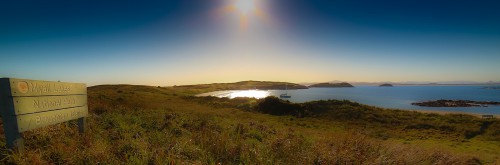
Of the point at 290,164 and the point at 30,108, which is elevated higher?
the point at 30,108

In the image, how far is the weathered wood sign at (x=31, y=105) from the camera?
15.8ft

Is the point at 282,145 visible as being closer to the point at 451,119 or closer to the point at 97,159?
the point at 97,159

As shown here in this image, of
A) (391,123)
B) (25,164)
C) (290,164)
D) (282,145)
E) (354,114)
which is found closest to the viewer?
(25,164)

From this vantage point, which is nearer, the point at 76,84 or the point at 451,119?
the point at 76,84

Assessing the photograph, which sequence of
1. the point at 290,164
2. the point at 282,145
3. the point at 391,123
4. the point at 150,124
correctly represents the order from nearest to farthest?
the point at 290,164 < the point at 282,145 < the point at 150,124 < the point at 391,123

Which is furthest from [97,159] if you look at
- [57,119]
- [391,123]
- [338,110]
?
[338,110]

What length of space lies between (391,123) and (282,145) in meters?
29.3

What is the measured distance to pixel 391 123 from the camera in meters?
30.6

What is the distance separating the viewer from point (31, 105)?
5.35 m

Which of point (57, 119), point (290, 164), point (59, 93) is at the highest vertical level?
point (59, 93)

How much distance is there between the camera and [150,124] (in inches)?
385

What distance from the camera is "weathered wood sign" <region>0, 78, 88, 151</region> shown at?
4812 mm

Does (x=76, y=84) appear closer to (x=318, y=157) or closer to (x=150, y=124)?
(x=150, y=124)

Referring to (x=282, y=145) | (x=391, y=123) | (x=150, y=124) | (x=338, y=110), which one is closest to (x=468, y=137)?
(x=391, y=123)
